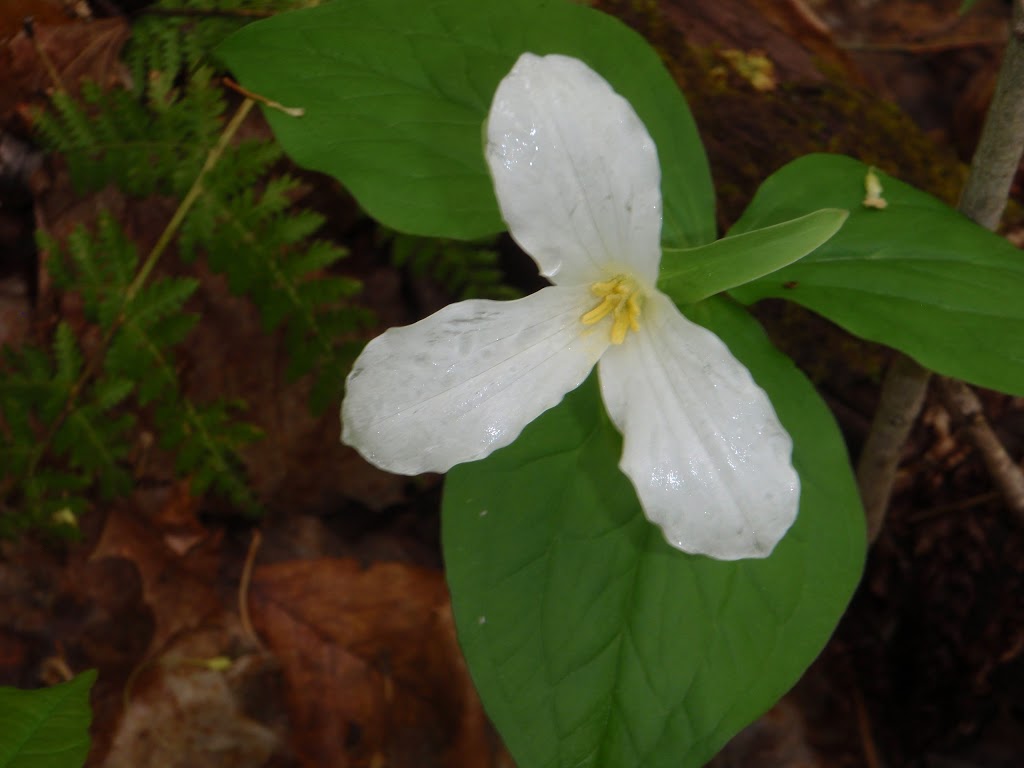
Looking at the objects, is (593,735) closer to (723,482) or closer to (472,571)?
(472,571)

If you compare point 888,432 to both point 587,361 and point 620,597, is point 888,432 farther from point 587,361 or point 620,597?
point 587,361

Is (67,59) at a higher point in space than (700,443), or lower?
higher

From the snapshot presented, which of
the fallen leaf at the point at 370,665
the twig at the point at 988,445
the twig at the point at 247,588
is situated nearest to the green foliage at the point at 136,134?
the twig at the point at 247,588

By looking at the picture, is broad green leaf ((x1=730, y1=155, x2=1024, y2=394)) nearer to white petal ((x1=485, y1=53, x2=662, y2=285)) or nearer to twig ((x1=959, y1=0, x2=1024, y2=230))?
twig ((x1=959, y1=0, x2=1024, y2=230))

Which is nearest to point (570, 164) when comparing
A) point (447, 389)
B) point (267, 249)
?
point (447, 389)

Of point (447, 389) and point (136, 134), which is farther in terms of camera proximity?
point (136, 134)

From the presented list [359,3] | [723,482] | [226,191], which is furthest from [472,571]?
[226,191]
